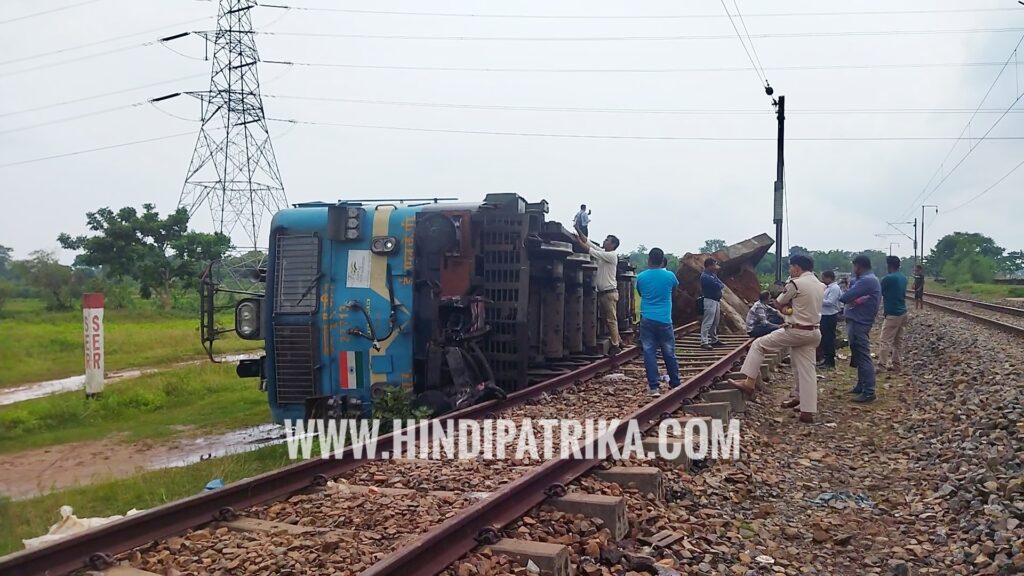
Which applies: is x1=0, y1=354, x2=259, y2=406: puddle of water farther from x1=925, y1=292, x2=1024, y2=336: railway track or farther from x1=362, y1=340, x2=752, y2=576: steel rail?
x1=925, y1=292, x2=1024, y2=336: railway track

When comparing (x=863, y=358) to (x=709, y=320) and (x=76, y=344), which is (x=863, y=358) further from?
(x=76, y=344)

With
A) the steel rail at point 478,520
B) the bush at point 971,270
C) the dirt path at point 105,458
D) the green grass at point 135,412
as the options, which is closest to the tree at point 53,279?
the green grass at point 135,412

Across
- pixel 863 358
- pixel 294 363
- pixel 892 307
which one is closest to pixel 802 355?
pixel 863 358

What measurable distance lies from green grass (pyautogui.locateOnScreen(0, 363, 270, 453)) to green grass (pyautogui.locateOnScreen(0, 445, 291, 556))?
3698mm

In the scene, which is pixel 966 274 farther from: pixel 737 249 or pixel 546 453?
pixel 546 453

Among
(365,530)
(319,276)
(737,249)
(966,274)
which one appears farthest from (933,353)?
(966,274)

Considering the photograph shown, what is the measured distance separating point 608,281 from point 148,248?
2767 centimetres

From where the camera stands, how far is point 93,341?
12219 mm

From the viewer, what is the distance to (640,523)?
13.6ft

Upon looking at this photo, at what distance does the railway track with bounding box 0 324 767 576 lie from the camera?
3.40 m

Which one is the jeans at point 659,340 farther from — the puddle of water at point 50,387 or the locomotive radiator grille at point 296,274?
A: the puddle of water at point 50,387

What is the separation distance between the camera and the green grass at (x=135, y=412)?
34.5 feet

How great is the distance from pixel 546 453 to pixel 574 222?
286 inches

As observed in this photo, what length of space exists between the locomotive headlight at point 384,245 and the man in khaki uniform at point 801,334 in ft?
12.4
